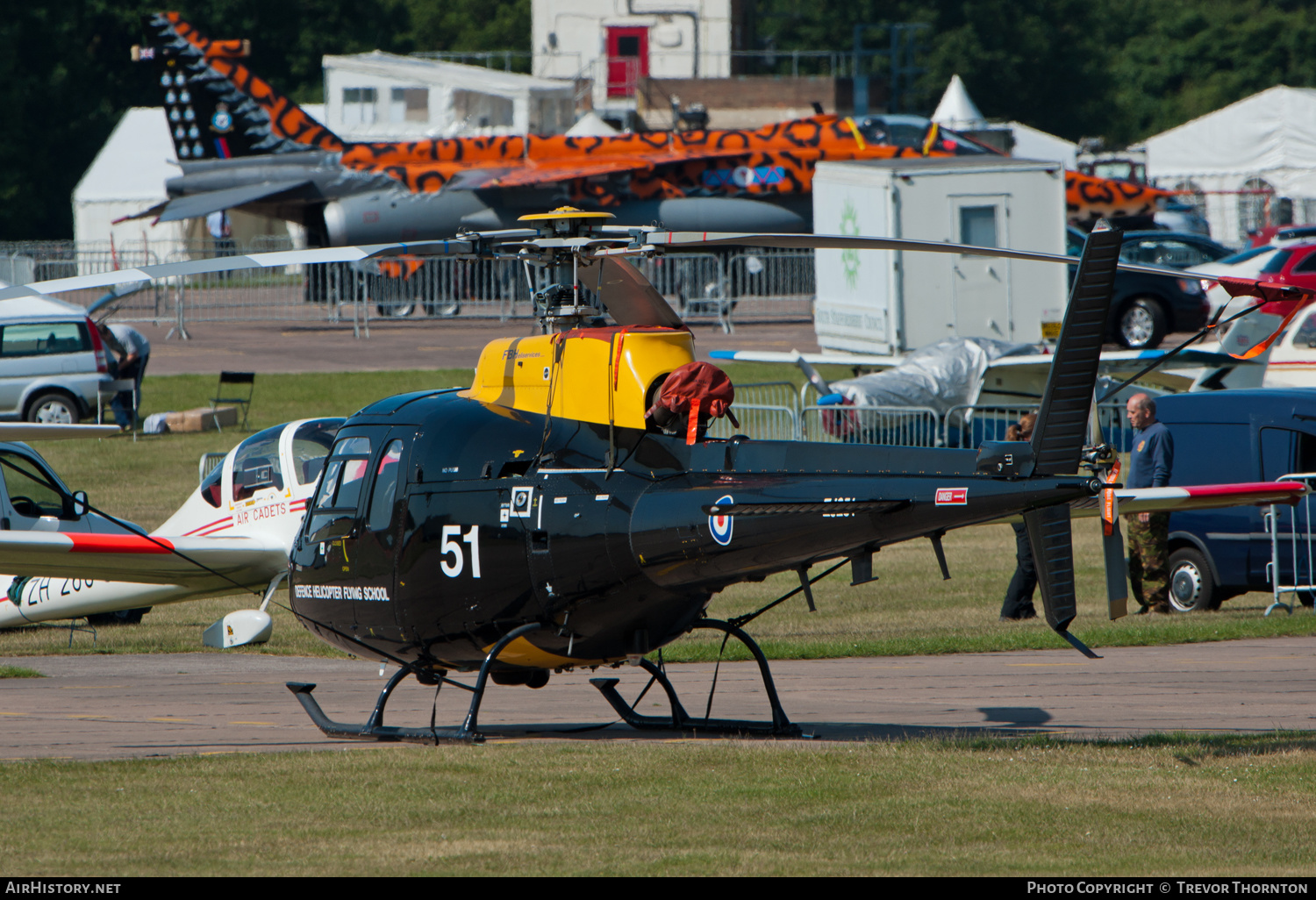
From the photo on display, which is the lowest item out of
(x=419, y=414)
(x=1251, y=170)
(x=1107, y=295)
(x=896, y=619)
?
(x=896, y=619)

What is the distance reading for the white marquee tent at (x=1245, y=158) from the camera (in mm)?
63438

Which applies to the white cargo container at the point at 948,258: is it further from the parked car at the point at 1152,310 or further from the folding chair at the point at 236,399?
the folding chair at the point at 236,399

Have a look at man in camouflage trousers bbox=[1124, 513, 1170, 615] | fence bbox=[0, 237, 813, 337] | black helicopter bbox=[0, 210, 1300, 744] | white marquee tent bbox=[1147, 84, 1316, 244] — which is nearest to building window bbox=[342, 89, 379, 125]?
fence bbox=[0, 237, 813, 337]

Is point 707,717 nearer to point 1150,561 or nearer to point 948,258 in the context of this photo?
point 1150,561

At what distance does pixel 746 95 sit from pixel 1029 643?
61386mm

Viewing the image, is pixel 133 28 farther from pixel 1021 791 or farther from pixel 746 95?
pixel 1021 791

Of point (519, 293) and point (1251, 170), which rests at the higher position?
point (1251, 170)

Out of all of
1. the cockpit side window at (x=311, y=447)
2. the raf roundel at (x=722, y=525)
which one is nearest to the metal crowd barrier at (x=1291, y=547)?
the raf roundel at (x=722, y=525)

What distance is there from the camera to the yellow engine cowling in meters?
9.02

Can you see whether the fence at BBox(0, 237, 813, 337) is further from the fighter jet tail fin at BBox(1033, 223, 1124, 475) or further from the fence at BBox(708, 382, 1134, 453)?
the fighter jet tail fin at BBox(1033, 223, 1124, 475)

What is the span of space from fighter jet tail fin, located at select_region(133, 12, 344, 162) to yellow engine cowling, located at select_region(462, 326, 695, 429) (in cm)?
3490

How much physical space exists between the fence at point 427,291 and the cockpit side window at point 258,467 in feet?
80.8

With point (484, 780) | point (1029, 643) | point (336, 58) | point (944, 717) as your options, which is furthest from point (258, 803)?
point (336, 58)

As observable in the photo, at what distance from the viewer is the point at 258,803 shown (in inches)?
316
